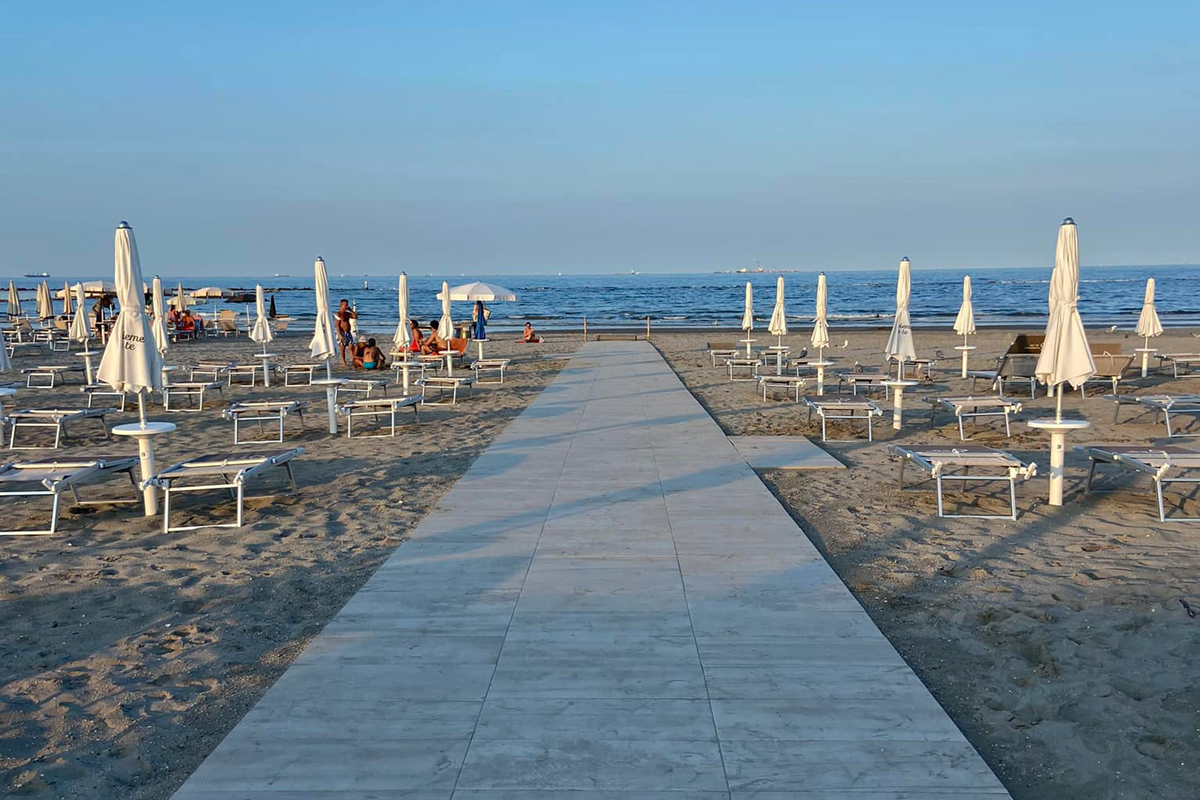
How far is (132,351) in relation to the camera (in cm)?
712

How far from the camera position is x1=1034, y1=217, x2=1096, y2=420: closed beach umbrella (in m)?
7.06

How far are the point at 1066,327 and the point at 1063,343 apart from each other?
13 cm

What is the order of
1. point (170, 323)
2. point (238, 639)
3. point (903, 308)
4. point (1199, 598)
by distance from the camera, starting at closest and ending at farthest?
1. point (238, 639)
2. point (1199, 598)
3. point (903, 308)
4. point (170, 323)

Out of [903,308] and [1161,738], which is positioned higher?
[903,308]

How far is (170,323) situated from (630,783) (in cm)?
3232

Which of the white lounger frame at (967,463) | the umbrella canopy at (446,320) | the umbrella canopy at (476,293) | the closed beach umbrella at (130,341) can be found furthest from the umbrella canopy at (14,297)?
the white lounger frame at (967,463)

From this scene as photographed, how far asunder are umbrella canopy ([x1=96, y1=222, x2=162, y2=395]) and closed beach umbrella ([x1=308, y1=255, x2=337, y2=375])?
3.82 meters

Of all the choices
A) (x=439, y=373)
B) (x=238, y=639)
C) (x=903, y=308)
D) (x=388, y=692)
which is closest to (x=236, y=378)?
(x=439, y=373)

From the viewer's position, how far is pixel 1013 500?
6.79 meters

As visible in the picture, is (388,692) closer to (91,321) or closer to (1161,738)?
(1161,738)

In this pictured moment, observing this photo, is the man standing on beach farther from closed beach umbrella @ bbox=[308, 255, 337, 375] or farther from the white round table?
the white round table

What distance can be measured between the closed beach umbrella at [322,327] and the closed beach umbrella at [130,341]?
3.82 metres

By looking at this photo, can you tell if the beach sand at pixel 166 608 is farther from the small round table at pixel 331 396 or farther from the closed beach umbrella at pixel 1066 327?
the closed beach umbrella at pixel 1066 327

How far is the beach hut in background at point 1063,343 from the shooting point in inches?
278
